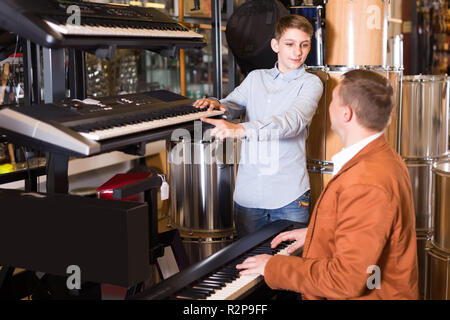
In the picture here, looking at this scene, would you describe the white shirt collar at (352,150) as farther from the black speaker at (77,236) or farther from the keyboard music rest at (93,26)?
the keyboard music rest at (93,26)

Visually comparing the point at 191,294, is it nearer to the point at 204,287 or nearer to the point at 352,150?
the point at 204,287

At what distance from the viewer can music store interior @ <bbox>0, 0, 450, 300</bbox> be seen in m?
1.72

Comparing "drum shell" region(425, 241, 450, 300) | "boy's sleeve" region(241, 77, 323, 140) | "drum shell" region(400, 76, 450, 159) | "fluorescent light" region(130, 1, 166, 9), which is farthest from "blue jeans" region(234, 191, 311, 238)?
"fluorescent light" region(130, 1, 166, 9)

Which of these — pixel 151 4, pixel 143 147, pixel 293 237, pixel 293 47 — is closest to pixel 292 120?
pixel 293 47

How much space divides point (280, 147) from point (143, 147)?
76cm

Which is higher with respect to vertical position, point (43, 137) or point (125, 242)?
point (43, 137)

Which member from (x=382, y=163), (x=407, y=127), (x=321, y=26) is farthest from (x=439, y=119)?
(x=382, y=163)

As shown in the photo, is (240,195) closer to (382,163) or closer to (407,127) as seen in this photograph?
(382,163)

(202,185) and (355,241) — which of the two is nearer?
(355,241)

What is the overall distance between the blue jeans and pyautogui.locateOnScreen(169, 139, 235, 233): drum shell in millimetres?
622

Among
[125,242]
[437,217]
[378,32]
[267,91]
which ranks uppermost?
[378,32]

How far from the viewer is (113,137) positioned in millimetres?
1861

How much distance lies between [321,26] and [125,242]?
6.44 ft

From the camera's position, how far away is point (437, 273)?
2.72 meters
